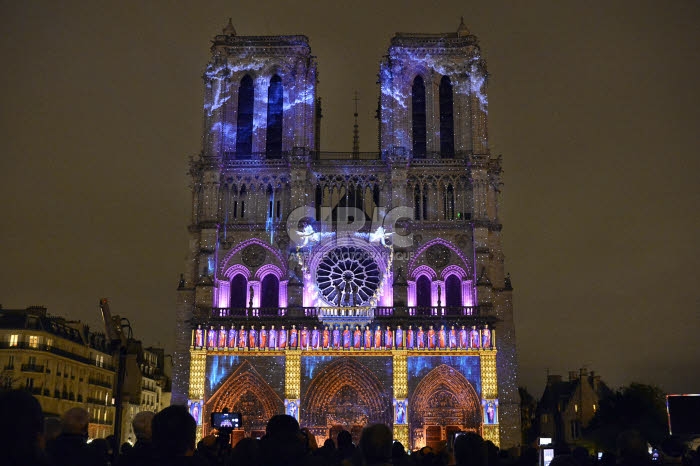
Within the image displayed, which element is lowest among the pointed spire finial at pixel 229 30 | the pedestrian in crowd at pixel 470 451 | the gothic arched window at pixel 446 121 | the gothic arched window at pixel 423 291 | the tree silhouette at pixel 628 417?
the pedestrian in crowd at pixel 470 451

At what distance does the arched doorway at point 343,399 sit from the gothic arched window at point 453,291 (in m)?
5.59

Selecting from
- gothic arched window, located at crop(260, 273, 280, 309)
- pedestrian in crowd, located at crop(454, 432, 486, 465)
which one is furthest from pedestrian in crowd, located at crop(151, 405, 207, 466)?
gothic arched window, located at crop(260, 273, 280, 309)

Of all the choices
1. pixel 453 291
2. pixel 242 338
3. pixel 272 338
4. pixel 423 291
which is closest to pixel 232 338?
pixel 242 338

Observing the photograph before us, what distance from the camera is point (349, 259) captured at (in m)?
39.0

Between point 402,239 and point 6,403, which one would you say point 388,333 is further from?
point 6,403

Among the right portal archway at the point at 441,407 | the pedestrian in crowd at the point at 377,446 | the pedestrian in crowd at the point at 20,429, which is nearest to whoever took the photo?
the pedestrian in crowd at the point at 20,429

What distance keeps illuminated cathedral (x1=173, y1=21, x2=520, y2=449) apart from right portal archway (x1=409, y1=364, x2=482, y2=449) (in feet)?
0.21

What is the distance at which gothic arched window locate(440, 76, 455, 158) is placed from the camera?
4088 centimetres

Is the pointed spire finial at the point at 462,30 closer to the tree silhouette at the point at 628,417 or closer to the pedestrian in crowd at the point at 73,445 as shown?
the tree silhouette at the point at 628,417

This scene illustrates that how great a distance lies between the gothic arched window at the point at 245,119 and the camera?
41062 millimetres

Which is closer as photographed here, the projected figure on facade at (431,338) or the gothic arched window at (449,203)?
the projected figure on facade at (431,338)

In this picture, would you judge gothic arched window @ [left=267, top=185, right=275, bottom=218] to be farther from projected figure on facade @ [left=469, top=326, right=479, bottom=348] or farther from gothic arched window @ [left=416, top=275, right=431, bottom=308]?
projected figure on facade @ [left=469, top=326, right=479, bottom=348]

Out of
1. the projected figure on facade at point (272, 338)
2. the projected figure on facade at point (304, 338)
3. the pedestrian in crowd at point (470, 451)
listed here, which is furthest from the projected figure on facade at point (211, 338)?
the pedestrian in crowd at point (470, 451)

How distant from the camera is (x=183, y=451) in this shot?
5.04 m
